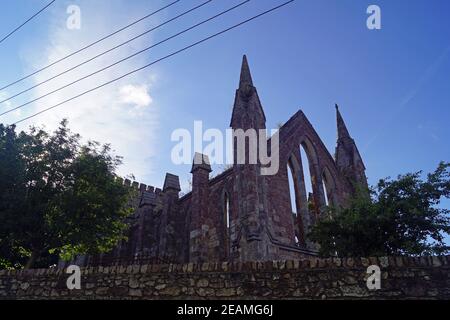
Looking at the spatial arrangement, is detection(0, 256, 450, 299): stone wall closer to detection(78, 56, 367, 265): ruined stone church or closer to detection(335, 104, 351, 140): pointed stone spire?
detection(78, 56, 367, 265): ruined stone church

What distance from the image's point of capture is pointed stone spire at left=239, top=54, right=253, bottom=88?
47.2ft

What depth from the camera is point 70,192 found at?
46.9 feet

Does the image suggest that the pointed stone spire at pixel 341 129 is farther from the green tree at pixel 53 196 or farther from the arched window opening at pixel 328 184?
the green tree at pixel 53 196

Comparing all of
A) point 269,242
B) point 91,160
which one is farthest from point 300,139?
point 91,160

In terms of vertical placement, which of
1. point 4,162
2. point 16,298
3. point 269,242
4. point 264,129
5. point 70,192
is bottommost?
point 16,298

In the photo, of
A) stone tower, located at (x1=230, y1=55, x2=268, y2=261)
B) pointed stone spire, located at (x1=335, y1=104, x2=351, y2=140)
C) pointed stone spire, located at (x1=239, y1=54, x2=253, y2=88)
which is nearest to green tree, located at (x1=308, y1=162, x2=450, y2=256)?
stone tower, located at (x1=230, y1=55, x2=268, y2=261)

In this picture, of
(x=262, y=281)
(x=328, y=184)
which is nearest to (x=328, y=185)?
(x=328, y=184)

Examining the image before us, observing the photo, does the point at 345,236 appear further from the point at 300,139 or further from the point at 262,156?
the point at 300,139

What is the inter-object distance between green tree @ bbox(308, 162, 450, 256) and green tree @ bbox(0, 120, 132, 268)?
11339mm

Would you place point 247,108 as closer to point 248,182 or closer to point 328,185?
point 248,182

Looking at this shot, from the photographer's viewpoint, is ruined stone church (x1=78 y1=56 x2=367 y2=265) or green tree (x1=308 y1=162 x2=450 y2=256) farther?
ruined stone church (x1=78 y1=56 x2=367 y2=265)

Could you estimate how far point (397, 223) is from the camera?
8.84 m

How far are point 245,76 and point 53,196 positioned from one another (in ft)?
37.2
